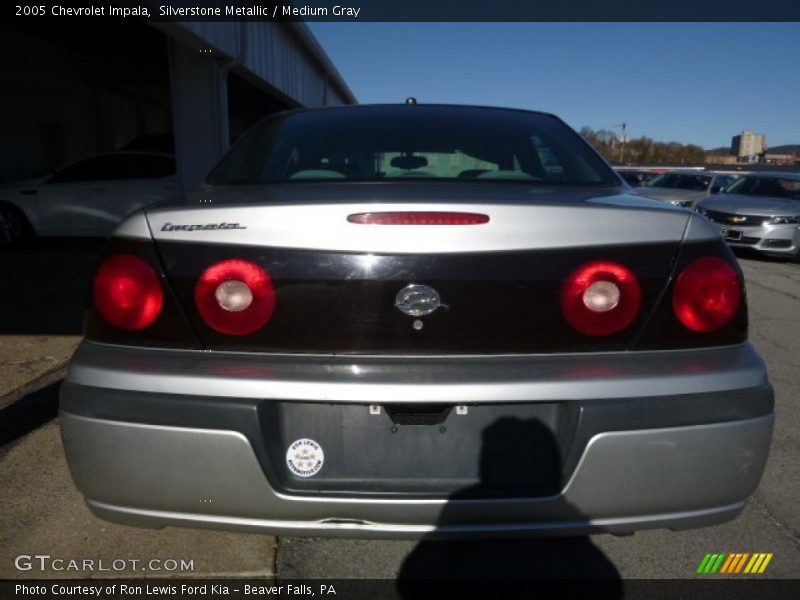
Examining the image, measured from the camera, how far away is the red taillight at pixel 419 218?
1567 millimetres

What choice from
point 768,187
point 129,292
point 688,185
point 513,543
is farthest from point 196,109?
point 688,185

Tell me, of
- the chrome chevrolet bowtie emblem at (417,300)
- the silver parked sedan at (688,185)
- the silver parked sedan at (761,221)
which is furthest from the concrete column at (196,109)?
the silver parked sedan at (688,185)

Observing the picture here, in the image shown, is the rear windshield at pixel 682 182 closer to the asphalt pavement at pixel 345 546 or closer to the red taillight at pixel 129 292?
the asphalt pavement at pixel 345 546

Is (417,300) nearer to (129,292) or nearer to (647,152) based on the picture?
(129,292)

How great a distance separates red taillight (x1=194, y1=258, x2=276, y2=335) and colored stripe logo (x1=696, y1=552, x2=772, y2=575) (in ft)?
5.53

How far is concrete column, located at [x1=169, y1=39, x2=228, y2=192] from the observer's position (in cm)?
890

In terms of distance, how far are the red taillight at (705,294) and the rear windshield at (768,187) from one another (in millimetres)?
10356

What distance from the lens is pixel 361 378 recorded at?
1.52m

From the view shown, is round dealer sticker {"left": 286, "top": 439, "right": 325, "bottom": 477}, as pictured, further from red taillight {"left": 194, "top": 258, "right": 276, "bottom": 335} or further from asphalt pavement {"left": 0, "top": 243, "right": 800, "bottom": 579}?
asphalt pavement {"left": 0, "top": 243, "right": 800, "bottom": 579}

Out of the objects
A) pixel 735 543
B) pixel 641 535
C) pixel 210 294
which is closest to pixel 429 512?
pixel 210 294

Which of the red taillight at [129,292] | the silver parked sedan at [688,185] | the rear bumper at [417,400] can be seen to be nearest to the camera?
the rear bumper at [417,400]

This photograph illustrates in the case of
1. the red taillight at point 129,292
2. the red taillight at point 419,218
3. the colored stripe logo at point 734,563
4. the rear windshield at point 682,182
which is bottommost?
the colored stripe logo at point 734,563

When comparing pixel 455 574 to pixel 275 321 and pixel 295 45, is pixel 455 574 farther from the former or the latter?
pixel 295 45

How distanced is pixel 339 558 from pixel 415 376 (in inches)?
37.3
